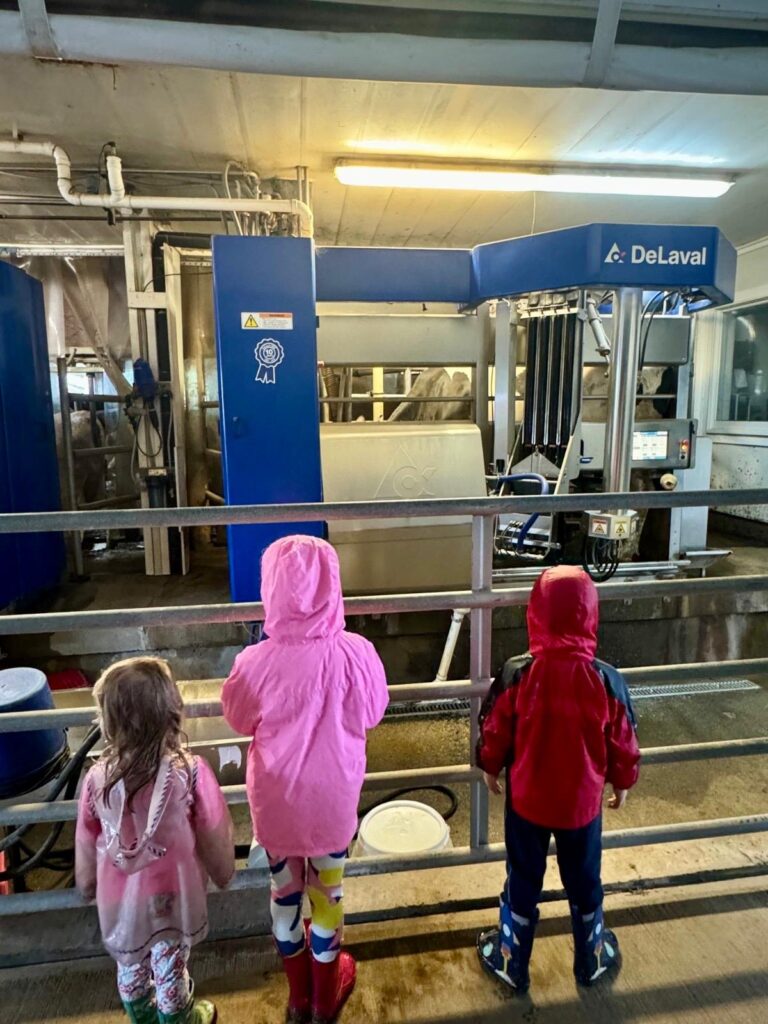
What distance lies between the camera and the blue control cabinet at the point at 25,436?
3.41m

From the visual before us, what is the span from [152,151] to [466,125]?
2050 mm

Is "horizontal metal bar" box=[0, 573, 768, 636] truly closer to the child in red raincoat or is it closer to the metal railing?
the metal railing

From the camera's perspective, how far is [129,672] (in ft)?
3.21

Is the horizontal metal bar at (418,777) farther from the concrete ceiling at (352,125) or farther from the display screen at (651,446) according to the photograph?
the concrete ceiling at (352,125)

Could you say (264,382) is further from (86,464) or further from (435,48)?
(86,464)

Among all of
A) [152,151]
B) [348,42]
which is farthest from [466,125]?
[348,42]

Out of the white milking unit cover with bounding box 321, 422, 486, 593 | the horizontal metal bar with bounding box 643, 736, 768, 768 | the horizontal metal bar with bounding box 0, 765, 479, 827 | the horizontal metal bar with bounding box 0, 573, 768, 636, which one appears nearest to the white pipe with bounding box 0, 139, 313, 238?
the white milking unit cover with bounding box 321, 422, 486, 593

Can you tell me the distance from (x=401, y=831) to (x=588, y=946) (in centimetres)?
70

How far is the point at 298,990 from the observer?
1.17 meters

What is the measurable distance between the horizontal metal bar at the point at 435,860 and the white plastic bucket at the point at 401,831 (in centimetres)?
24

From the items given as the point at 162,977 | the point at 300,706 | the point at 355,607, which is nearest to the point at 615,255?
the point at 355,607

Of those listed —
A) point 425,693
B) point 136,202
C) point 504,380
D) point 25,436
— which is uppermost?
point 136,202

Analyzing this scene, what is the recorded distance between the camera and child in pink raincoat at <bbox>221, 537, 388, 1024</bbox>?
1093mm

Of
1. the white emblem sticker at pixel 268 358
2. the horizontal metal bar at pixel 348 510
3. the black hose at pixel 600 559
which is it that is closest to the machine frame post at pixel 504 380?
the black hose at pixel 600 559
